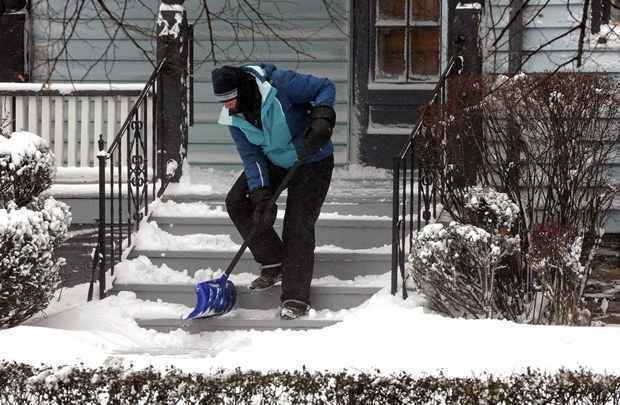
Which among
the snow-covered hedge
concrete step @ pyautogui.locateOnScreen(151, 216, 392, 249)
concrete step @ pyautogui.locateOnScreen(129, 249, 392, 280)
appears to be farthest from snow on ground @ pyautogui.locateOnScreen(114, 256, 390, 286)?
the snow-covered hedge

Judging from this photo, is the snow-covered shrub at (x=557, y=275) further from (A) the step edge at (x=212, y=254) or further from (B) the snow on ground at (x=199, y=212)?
(B) the snow on ground at (x=199, y=212)

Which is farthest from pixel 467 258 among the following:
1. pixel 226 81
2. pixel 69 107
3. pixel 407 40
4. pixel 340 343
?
pixel 407 40

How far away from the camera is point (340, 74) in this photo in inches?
503

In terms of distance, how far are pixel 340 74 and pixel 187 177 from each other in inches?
113

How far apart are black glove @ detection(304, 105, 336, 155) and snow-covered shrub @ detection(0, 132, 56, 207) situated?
6.14 feet

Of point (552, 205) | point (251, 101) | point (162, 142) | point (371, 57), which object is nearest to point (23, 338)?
point (251, 101)

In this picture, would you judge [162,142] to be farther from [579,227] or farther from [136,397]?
[136,397]

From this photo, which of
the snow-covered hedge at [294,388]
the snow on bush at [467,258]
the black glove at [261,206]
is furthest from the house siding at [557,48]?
the snow-covered hedge at [294,388]

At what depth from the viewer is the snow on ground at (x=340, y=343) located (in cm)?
689

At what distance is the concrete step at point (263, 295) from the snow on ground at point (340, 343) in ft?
0.40

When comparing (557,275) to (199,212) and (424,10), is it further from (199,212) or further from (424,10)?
(424,10)

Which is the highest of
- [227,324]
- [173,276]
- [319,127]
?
[319,127]

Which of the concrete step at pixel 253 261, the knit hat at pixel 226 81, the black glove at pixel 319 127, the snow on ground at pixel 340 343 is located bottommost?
the snow on ground at pixel 340 343

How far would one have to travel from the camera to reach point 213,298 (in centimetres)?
839
